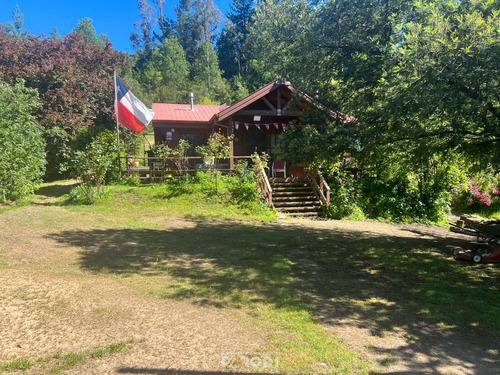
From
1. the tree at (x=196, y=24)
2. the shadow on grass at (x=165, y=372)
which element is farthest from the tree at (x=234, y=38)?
the shadow on grass at (x=165, y=372)

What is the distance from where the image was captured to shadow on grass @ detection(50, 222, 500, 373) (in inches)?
164

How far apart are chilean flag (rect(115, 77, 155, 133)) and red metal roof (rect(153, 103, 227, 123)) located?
9.89 feet

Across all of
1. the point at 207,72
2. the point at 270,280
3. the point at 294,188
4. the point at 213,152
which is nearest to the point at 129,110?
the point at 213,152

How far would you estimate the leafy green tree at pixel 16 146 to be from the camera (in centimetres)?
1133

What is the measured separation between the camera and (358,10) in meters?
8.38

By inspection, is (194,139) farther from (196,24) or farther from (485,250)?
(196,24)

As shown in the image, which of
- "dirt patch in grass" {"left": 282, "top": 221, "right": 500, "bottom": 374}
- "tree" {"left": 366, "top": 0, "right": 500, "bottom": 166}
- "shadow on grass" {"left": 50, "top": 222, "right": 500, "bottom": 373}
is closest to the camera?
"dirt patch in grass" {"left": 282, "top": 221, "right": 500, "bottom": 374}

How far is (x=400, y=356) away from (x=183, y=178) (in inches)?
455

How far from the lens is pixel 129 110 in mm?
15500

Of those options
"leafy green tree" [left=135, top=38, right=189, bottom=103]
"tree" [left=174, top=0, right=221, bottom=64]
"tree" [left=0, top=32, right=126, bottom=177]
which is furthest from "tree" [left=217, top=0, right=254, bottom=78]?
"tree" [left=0, top=32, right=126, bottom=177]

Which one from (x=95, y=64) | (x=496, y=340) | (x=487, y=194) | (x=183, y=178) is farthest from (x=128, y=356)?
(x=95, y=64)

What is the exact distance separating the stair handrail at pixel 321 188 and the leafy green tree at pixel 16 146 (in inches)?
429

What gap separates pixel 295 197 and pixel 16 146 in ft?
34.3

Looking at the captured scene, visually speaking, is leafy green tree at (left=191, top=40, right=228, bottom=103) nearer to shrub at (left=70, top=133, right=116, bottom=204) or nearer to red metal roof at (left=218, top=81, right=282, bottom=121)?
red metal roof at (left=218, top=81, right=282, bottom=121)
